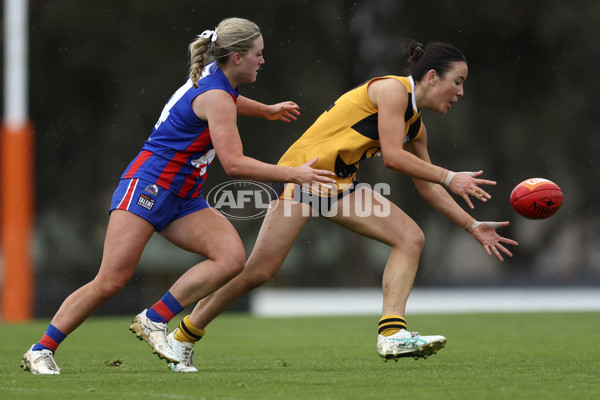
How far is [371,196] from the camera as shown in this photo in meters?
6.53

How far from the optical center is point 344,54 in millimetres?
21578

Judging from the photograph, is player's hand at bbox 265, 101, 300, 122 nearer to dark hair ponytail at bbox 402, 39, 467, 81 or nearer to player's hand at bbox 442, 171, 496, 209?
dark hair ponytail at bbox 402, 39, 467, 81

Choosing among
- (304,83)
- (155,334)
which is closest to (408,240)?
(155,334)

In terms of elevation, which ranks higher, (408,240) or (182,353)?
(408,240)

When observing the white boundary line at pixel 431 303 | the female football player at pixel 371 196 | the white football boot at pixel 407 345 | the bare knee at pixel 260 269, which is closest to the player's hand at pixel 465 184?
the female football player at pixel 371 196

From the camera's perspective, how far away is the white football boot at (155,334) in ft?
19.9

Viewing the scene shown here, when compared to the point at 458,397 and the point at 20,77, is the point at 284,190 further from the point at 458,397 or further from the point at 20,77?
the point at 20,77

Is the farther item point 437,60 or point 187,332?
point 437,60

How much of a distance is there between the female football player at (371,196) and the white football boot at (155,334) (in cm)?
22

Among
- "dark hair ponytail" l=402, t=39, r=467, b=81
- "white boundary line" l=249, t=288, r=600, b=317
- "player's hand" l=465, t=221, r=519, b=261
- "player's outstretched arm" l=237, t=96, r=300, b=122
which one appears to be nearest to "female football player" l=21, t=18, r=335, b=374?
"player's outstretched arm" l=237, t=96, r=300, b=122

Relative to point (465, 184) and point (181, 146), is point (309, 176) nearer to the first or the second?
point (181, 146)

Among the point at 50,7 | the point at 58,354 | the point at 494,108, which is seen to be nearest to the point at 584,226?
the point at 494,108

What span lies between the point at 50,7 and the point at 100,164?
333 cm

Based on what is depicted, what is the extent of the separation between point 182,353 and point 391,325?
1247 millimetres
